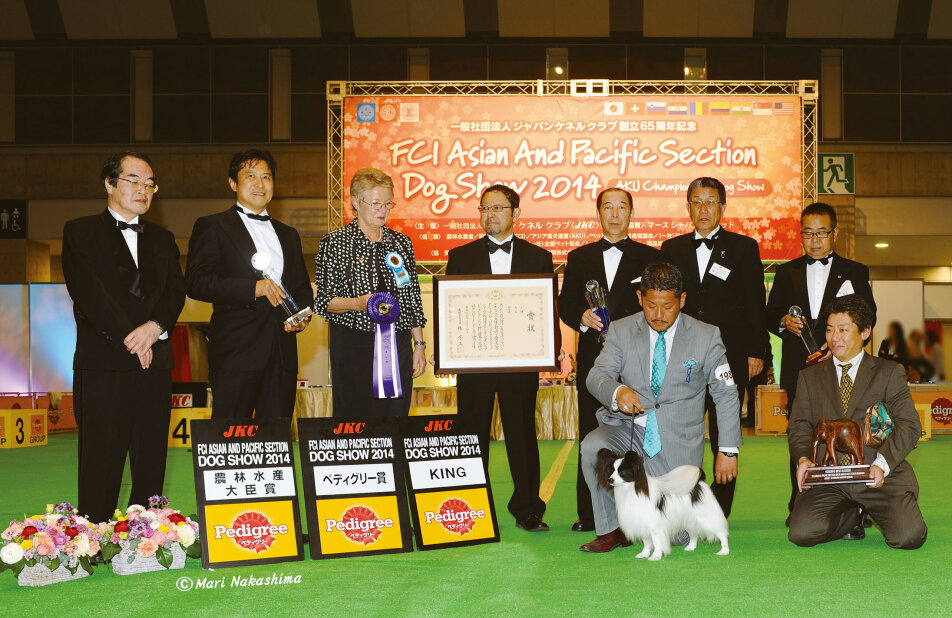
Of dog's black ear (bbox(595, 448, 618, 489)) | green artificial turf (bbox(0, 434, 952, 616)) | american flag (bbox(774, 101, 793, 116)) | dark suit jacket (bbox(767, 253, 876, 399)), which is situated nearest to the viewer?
green artificial turf (bbox(0, 434, 952, 616))

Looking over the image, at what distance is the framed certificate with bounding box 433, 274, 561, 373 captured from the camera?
4414 mm

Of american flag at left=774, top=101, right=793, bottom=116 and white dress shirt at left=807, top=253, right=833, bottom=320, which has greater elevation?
american flag at left=774, top=101, right=793, bottom=116

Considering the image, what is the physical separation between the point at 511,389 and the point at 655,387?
84 centimetres

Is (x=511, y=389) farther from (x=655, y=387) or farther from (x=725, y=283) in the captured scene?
(x=725, y=283)

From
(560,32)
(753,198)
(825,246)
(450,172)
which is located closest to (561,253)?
(450,172)

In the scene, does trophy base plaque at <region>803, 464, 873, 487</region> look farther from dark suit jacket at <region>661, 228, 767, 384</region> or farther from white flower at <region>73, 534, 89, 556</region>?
white flower at <region>73, 534, 89, 556</region>

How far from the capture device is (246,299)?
3703 mm

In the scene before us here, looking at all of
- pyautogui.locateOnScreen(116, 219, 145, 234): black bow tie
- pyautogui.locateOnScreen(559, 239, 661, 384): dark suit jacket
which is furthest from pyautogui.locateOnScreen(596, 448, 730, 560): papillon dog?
pyautogui.locateOnScreen(116, 219, 145, 234): black bow tie

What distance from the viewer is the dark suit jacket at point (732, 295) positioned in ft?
14.6

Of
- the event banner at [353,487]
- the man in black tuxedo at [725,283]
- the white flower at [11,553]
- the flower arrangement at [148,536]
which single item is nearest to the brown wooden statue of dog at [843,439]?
the man in black tuxedo at [725,283]

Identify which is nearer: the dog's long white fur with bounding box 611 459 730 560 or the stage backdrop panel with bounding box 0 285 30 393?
the dog's long white fur with bounding box 611 459 730 560

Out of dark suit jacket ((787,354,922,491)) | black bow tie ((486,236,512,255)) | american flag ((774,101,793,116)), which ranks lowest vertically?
dark suit jacket ((787,354,922,491))

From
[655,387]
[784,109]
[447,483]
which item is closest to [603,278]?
[655,387]

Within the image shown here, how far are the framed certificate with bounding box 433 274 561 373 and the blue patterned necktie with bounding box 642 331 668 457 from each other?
2.10ft
